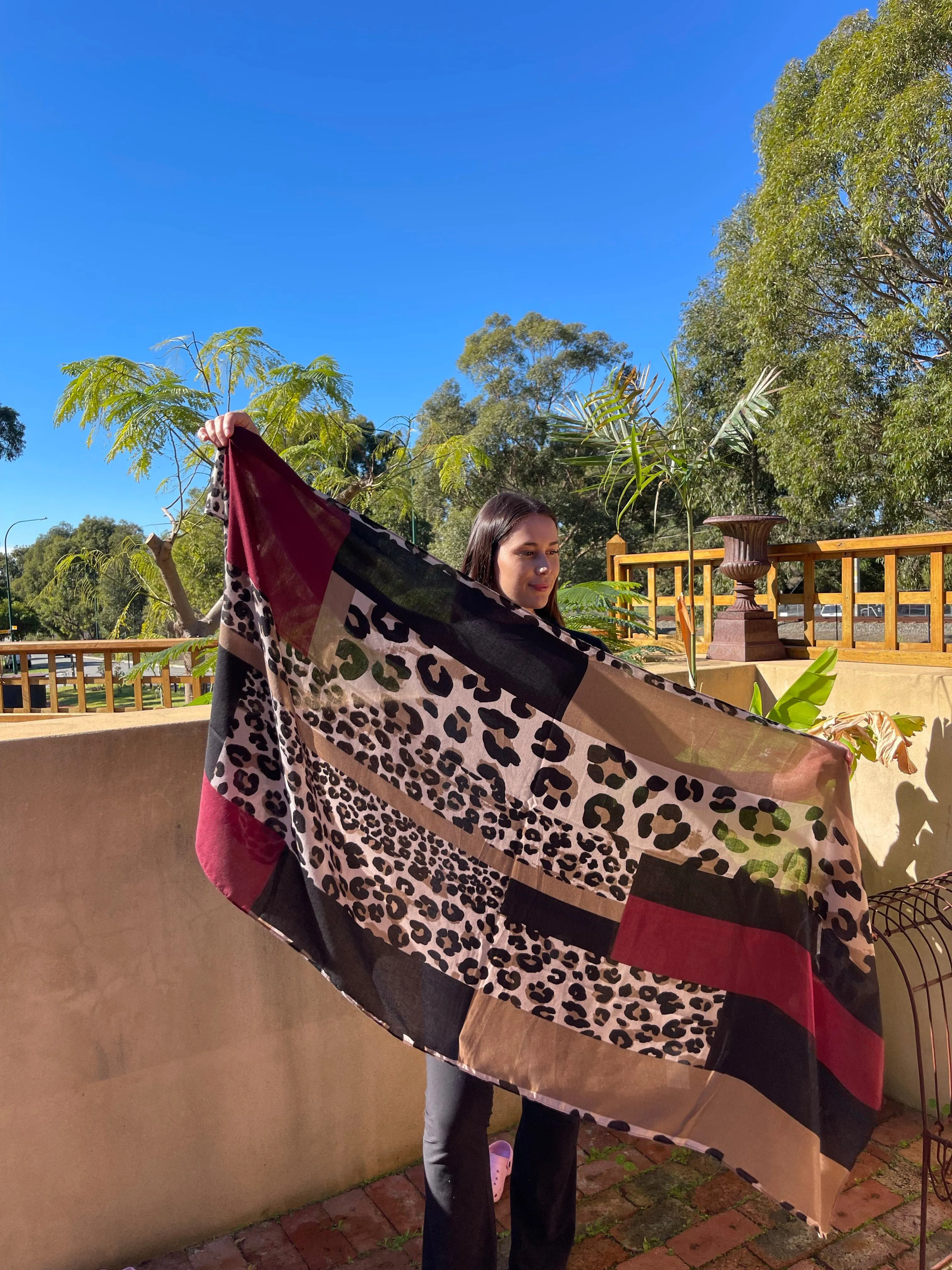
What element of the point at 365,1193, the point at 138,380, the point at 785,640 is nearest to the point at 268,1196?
the point at 365,1193

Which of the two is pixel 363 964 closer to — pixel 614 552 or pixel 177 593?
pixel 614 552

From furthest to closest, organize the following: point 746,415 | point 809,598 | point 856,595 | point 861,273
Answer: point 861,273, point 809,598, point 856,595, point 746,415

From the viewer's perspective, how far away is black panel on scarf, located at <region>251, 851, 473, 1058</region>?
1759 mm

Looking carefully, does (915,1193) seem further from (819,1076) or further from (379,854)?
(379,854)

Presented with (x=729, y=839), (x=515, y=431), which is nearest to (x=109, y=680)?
(x=729, y=839)

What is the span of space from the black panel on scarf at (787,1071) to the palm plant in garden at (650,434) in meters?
1.59

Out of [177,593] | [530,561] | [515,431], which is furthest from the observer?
[515,431]

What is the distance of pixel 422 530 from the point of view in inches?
1278

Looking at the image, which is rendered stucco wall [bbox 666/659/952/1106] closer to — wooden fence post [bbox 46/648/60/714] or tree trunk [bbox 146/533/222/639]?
wooden fence post [bbox 46/648/60/714]

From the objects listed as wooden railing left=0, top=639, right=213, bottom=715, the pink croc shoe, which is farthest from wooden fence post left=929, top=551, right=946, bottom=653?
wooden railing left=0, top=639, right=213, bottom=715

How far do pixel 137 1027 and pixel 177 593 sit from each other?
8762 mm

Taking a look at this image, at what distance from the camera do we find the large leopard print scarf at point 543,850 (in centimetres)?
178

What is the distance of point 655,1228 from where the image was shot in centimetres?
237

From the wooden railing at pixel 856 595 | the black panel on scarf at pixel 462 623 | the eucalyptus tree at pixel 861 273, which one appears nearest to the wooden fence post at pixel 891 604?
the wooden railing at pixel 856 595
